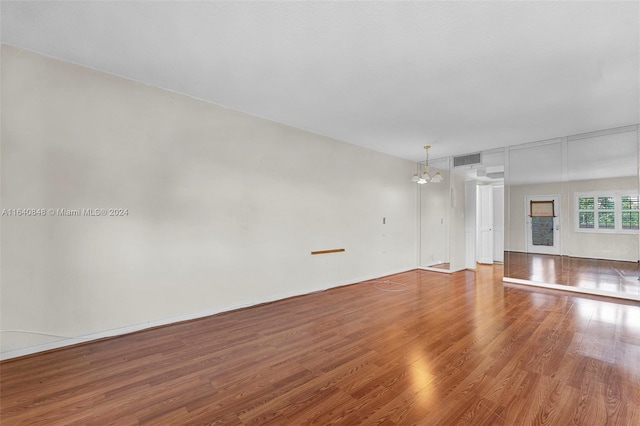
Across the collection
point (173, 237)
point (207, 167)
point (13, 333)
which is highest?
point (207, 167)

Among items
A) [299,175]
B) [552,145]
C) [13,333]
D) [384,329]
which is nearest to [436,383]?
[384,329]

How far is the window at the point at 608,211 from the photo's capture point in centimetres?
419

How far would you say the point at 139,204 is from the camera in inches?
116

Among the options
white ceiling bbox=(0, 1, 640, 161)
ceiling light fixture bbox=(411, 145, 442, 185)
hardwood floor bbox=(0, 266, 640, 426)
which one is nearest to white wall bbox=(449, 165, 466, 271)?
ceiling light fixture bbox=(411, 145, 442, 185)

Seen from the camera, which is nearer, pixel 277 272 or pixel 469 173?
pixel 277 272

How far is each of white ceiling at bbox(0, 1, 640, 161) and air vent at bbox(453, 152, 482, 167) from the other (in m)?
1.97

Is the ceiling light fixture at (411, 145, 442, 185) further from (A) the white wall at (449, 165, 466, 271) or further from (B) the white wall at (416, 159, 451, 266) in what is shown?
(A) the white wall at (449, 165, 466, 271)

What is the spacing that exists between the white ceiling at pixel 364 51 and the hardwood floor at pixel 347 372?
109 inches

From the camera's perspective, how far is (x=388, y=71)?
9.00 feet

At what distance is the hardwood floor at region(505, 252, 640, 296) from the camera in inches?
167

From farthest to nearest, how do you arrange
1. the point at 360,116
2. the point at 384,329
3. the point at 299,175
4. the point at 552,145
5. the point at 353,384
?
the point at 552,145 < the point at 299,175 < the point at 360,116 < the point at 384,329 < the point at 353,384

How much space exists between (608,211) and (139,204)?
6.94 meters

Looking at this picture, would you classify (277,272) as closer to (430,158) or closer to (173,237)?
(173,237)

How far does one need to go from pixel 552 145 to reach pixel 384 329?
4.78 meters
